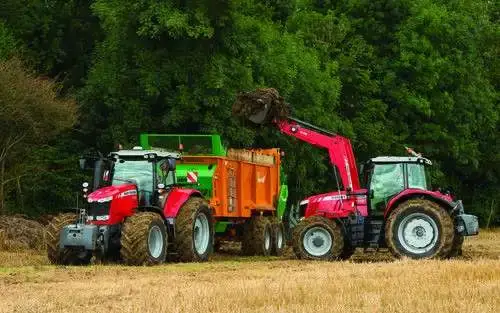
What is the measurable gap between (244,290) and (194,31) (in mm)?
14146

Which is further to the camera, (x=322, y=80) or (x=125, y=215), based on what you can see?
(x=322, y=80)

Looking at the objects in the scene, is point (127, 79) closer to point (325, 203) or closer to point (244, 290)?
point (325, 203)

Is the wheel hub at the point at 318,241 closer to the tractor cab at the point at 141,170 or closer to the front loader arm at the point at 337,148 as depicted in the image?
the front loader arm at the point at 337,148

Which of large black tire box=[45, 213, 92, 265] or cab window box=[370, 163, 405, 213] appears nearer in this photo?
large black tire box=[45, 213, 92, 265]

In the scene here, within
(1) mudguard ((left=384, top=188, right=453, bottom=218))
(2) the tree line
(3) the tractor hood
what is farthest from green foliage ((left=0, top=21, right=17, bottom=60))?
(1) mudguard ((left=384, top=188, right=453, bottom=218))

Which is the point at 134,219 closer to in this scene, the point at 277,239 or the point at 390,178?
the point at 390,178

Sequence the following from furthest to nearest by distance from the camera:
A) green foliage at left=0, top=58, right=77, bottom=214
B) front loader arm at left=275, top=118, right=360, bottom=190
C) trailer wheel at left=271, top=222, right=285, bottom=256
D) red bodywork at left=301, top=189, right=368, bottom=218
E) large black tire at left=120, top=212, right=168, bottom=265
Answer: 1. trailer wheel at left=271, top=222, right=285, bottom=256
2. green foliage at left=0, top=58, right=77, bottom=214
3. front loader arm at left=275, top=118, right=360, bottom=190
4. red bodywork at left=301, top=189, right=368, bottom=218
5. large black tire at left=120, top=212, right=168, bottom=265

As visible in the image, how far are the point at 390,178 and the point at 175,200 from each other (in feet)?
16.0

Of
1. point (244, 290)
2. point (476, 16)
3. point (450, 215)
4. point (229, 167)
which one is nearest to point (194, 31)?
point (229, 167)

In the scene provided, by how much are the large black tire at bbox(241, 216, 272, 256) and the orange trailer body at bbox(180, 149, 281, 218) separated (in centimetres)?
29

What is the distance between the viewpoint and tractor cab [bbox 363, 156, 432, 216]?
2102cm

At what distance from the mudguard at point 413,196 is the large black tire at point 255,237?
4525 mm

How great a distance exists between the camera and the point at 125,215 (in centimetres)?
1892

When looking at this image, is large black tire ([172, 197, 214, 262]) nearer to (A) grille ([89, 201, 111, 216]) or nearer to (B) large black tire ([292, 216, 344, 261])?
(A) grille ([89, 201, 111, 216])
